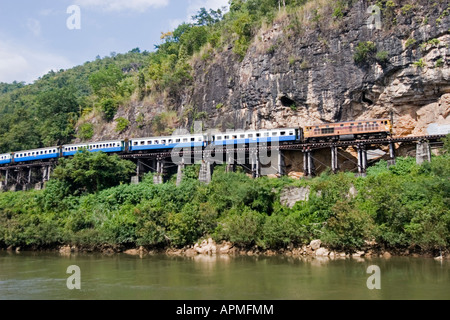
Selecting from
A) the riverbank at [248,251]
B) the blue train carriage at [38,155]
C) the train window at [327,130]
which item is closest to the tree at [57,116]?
the blue train carriage at [38,155]

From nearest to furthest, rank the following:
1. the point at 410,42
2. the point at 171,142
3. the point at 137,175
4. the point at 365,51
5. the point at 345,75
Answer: the point at 410,42 < the point at 365,51 < the point at 345,75 < the point at 171,142 < the point at 137,175

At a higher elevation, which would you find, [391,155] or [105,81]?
[105,81]

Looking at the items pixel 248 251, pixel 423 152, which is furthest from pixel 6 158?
pixel 423 152

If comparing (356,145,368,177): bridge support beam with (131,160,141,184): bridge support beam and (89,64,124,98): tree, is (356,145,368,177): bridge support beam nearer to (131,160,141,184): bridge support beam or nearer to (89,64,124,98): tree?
(131,160,141,184): bridge support beam

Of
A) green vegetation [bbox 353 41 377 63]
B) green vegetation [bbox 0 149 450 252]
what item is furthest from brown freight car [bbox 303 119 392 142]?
green vegetation [bbox 353 41 377 63]

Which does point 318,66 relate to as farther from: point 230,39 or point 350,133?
point 230,39

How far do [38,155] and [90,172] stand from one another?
46.0 feet

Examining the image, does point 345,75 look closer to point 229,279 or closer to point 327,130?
point 327,130

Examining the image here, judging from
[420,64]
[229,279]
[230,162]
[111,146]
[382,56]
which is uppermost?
[382,56]

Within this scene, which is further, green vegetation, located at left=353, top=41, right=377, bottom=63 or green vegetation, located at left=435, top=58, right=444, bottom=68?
green vegetation, located at left=353, top=41, right=377, bottom=63

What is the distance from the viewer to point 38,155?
5262 cm

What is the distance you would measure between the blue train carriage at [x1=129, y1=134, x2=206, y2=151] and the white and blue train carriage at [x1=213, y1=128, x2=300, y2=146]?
183 centimetres

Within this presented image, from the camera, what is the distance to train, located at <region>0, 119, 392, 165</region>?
39.7 metres
